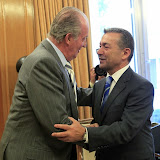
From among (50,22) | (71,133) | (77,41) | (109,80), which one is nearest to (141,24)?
(50,22)

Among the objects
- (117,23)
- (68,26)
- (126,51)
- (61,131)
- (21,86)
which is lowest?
(61,131)

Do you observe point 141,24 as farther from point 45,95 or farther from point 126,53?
point 45,95

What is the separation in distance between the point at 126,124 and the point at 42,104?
514 mm

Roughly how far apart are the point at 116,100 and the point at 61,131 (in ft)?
1.38

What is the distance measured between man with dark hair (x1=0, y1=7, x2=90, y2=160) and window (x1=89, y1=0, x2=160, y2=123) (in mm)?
2153

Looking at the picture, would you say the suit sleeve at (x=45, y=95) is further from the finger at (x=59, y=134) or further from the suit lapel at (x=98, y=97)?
the suit lapel at (x=98, y=97)

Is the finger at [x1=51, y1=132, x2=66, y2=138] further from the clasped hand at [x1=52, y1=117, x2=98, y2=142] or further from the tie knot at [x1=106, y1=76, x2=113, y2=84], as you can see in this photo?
the tie knot at [x1=106, y1=76, x2=113, y2=84]

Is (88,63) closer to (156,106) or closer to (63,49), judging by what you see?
(156,106)

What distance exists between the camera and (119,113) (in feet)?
4.61

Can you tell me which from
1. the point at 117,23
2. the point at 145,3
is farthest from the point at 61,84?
the point at 145,3

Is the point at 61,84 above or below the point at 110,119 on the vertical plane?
above

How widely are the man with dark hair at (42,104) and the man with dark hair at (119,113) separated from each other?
9 centimetres

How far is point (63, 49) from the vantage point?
1.43 metres

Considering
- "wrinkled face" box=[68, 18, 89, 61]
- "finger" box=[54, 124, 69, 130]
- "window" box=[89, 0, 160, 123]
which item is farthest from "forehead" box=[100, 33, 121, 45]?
"window" box=[89, 0, 160, 123]
